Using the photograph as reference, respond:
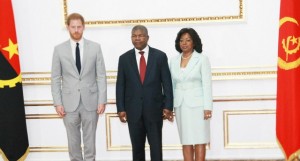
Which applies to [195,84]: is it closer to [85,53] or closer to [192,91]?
[192,91]

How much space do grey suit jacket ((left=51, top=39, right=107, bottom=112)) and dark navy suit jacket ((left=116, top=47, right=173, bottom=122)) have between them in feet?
0.67

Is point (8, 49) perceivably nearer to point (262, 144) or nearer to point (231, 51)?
point (231, 51)

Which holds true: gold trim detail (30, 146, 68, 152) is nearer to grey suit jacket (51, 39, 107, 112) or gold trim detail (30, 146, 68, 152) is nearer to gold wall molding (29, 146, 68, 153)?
gold wall molding (29, 146, 68, 153)

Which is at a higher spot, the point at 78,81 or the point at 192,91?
the point at 78,81

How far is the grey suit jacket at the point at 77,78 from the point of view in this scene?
3502 millimetres

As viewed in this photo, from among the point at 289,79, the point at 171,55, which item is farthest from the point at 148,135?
the point at 289,79

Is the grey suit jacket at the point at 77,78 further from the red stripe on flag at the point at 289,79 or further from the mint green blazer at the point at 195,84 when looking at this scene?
the red stripe on flag at the point at 289,79

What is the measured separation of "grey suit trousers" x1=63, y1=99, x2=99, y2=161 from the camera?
3541mm

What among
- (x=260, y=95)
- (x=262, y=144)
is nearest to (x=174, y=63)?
(x=260, y=95)

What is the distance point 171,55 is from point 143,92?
3.05 ft

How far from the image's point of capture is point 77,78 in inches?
138

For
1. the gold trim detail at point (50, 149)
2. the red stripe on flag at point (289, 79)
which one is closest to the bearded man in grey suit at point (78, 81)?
the gold trim detail at point (50, 149)

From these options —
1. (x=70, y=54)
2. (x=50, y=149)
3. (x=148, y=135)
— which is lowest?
(x=50, y=149)

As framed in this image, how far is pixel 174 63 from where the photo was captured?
3.53m
